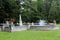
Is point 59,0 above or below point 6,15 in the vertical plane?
above

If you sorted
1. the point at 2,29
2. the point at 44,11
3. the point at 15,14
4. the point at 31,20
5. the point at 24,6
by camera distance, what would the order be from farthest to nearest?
1. the point at 44,11
2. the point at 31,20
3. the point at 24,6
4. the point at 15,14
5. the point at 2,29

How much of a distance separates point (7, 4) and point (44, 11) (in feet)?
73.8

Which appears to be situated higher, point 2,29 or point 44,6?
point 44,6

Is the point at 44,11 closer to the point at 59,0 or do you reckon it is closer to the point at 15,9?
the point at 59,0

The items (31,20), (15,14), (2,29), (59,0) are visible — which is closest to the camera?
(2,29)

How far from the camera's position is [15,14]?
29734 millimetres

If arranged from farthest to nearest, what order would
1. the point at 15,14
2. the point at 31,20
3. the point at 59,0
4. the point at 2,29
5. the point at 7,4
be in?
the point at 31,20
the point at 59,0
the point at 15,14
the point at 7,4
the point at 2,29

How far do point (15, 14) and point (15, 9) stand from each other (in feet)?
3.96

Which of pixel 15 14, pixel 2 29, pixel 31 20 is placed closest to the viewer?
pixel 2 29

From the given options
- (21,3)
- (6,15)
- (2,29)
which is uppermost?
(21,3)

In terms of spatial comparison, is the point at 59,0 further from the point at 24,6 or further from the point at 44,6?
the point at 44,6

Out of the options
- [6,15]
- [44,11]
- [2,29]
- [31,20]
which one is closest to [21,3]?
[6,15]

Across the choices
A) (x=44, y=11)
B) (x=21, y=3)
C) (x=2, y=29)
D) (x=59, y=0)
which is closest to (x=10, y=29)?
(x=2, y=29)

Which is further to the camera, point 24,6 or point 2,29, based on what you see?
point 24,6
